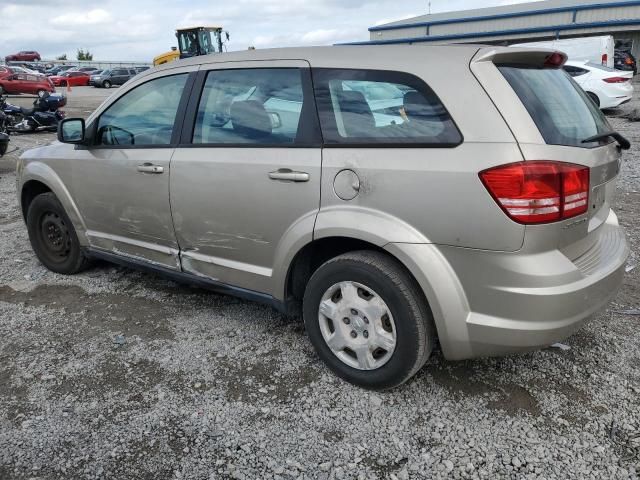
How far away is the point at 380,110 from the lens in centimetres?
272

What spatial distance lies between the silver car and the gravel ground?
12.8 inches

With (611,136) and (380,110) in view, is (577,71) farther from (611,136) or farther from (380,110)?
(380,110)

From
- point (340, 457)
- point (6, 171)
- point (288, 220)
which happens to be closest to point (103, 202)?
point (288, 220)

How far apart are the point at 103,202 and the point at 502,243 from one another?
290cm

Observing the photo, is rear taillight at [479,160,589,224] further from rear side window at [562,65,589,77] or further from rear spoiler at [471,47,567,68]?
rear side window at [562,65,589,77]

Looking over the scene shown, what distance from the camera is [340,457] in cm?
245

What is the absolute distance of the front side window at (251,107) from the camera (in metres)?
3.01

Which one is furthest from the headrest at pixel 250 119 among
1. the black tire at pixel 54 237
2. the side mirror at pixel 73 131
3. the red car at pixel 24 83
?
the red car at pixel 24 83

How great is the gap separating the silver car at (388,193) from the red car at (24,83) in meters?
23.7

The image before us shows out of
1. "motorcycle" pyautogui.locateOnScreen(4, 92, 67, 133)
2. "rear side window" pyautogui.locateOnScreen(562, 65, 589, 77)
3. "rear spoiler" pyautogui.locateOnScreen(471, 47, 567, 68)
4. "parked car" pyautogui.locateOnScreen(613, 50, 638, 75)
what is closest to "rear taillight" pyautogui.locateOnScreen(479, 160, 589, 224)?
"rear spoiler" pyautogui.locateOnScreen(471, 47, 567, 68)

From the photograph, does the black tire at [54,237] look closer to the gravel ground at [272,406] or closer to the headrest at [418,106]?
the gravel ground at [272,406]

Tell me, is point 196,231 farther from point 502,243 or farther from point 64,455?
point 502,243

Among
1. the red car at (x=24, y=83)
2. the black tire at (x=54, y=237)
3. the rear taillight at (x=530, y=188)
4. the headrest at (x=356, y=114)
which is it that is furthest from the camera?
the red car at (x=24, y=83)

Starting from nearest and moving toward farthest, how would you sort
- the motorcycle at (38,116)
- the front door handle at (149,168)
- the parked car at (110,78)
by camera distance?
the front door handle at (149,168) < the motorcycle at (38,116) < the parked car at (110,78)
